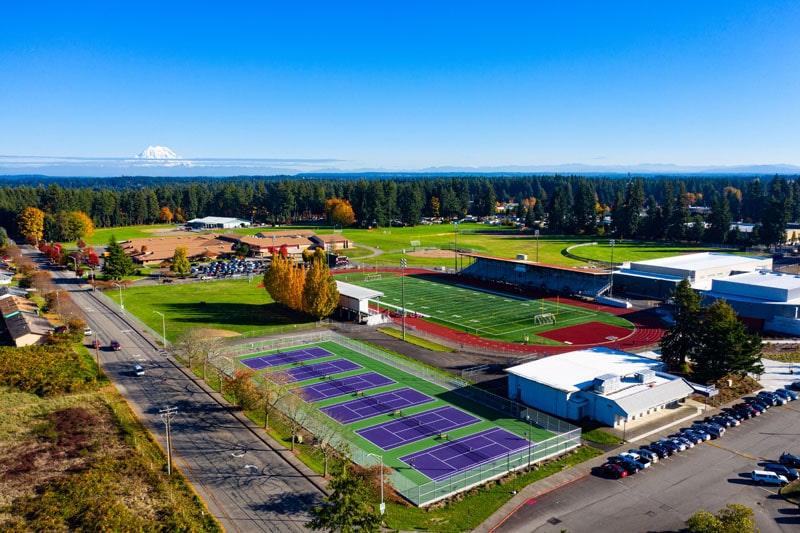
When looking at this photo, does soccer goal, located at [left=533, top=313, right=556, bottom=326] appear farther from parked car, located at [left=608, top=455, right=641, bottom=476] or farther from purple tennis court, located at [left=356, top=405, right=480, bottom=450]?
parked car, located at [left=608, top=455, right=641, bottom=476]

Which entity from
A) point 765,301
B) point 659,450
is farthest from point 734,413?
point 765,301

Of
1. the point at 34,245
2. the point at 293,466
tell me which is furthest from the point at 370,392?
the point at 34,245

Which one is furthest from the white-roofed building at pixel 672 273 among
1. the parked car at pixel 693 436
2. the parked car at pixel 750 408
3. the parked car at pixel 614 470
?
the parked car at pixel 614 470

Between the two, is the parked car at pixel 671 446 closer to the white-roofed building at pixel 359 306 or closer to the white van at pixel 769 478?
the white van at pixel 769 478

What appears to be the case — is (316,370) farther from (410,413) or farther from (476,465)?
(476,465)

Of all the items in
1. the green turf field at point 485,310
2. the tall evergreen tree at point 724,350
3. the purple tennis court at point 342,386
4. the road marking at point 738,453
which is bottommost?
the road marking at point 738,453

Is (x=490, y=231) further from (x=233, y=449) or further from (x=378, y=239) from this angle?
(x=233, y=449)

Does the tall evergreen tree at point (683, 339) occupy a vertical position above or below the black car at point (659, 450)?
above
